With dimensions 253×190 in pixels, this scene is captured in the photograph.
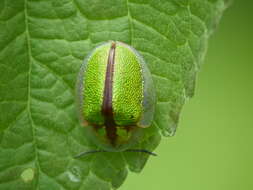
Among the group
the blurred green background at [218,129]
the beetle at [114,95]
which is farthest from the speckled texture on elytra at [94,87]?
the blurred green background at [218,129]

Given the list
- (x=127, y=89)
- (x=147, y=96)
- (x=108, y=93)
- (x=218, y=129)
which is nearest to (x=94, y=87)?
(x=108, y=93)

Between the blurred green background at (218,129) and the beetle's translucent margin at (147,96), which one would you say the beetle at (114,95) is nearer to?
the beetle's translucent margin at (147,96)

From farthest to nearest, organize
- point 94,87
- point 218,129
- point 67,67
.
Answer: point 218,129, point 94,87, point 67,67

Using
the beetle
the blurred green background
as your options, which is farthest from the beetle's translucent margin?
the blurred green background

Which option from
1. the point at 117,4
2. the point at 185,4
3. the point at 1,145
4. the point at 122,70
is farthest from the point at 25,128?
the point at 185,4

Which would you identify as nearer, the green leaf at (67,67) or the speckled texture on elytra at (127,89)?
the green leaf at (67,67)

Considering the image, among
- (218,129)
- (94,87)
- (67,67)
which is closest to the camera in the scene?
(67,67)

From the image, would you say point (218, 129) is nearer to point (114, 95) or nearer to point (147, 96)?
point (147, 96)
